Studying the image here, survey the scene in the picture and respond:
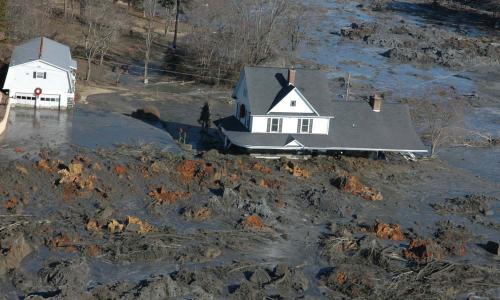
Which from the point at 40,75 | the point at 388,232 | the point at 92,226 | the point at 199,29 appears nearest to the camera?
the point at 92,226

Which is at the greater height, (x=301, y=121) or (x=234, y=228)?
(x=301, y=121)

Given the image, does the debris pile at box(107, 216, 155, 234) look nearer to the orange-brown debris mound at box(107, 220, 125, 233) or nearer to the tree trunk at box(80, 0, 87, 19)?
the orange-brown debris mound at box(107, 220, 125, 233)

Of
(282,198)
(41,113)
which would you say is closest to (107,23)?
(41,113)

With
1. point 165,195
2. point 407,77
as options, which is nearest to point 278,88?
point 165,195

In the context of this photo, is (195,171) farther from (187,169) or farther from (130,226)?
(130,226)

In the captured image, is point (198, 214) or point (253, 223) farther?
point (198, 214)

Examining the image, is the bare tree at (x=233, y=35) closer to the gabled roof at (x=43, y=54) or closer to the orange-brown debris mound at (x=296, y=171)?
the gabled roof at (x=43, y=54)

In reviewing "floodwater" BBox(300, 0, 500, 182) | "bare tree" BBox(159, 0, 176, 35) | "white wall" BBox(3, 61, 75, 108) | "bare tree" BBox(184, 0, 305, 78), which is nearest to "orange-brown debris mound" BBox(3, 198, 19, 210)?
"white wall" BBox(3, 61, 75, 108)
